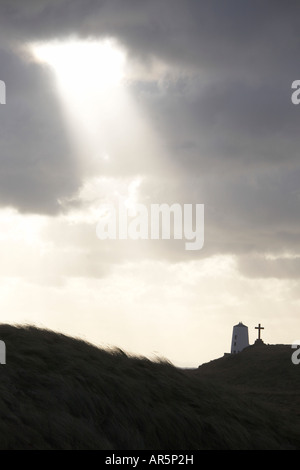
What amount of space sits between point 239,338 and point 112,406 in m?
48.2

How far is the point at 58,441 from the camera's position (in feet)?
58.6

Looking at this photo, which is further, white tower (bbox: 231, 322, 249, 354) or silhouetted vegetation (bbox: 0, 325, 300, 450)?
white tower (bbox: 231, 322, 249, 354)

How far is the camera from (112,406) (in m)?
21.0

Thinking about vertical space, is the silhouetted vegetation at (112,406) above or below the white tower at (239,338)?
below

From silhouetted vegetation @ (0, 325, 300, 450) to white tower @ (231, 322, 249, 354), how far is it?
40.9 metres

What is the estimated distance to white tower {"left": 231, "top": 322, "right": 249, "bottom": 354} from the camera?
6756cm

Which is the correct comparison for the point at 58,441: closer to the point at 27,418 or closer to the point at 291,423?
the point at 27,418

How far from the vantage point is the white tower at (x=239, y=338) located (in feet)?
222

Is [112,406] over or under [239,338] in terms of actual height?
under

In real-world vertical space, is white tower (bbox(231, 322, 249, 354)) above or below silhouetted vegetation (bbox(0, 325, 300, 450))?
above

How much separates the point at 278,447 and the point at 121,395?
559cm

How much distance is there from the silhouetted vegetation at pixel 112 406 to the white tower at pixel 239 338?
40.9 m

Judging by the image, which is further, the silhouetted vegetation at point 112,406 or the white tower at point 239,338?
the white tower at point 239,338
